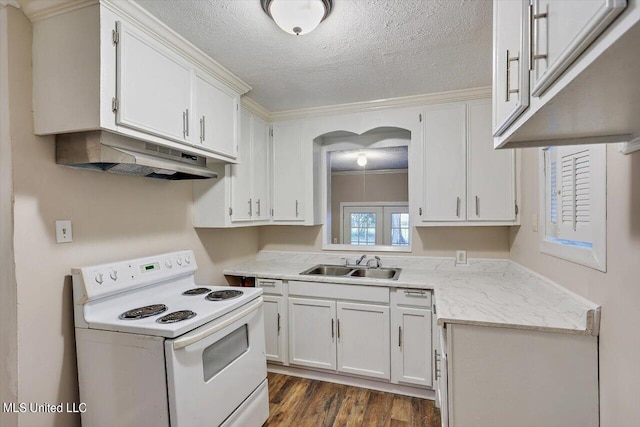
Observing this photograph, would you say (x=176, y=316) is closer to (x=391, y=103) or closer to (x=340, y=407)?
(x=340, y=407)

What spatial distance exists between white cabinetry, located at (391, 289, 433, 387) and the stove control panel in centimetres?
153

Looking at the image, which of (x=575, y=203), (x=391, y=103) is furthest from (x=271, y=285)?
(x=575, y=203)

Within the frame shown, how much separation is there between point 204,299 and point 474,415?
1.53 meters

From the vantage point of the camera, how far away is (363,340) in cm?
240

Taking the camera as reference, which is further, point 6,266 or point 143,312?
point 143,312

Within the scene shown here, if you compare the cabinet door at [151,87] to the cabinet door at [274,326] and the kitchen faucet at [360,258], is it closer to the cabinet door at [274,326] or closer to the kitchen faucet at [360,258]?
the cabinet door at [274,326]

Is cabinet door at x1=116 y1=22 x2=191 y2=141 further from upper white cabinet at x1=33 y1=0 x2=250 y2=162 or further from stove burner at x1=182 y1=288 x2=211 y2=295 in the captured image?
stove burner at x1=182 y1=288 x2=211 y2=295

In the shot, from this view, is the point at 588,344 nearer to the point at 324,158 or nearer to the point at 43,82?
the point at 324,158

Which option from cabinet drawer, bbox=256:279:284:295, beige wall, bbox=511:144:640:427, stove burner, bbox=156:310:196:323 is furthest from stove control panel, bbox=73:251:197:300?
beige wall, bbox=511:144:640:427

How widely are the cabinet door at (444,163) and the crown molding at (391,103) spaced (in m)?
0.07

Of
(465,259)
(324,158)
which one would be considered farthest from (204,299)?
(465,259)

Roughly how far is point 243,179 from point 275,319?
1.21 m

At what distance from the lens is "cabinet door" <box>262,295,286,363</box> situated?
2607 millimetres

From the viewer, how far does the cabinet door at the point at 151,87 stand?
143 centimetres
